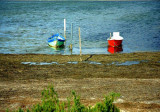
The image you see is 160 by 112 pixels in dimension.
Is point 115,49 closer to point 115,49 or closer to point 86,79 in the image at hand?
point 115,49

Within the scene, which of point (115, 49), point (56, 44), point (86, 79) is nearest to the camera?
point (86, 79)

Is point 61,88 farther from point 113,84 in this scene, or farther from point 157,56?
point 157,56

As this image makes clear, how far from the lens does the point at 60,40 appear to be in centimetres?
2975

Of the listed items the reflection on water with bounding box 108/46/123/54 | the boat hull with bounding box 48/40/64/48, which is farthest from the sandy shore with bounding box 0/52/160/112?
the boat hull with bounding box 48/40/64/48

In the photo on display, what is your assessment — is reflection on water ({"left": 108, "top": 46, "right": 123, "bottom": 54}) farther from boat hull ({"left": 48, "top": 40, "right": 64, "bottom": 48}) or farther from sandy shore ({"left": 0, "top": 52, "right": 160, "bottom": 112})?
boat hull ({"left": 48, "top": 40, "right": 64, "bottom": 48})

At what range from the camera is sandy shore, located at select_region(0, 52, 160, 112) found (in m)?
10.6

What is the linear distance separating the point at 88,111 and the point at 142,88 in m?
6.73

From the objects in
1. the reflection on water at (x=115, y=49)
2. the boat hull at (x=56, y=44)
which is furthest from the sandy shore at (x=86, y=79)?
the boat hull at (x=56, y=44)

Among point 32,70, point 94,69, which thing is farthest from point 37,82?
point 94,69

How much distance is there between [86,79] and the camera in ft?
46.1

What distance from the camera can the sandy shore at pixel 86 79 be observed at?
10638mm

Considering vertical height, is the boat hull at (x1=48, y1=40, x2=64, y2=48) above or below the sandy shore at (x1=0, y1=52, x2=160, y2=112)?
above

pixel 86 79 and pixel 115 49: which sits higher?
pixel 115 49

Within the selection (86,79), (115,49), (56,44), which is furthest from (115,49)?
(86,79)
